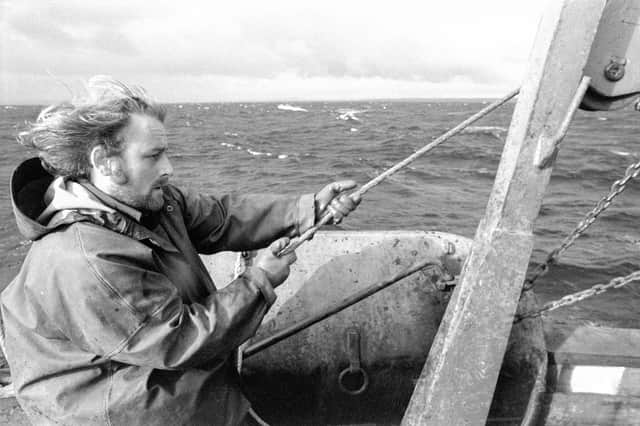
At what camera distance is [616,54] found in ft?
6.30

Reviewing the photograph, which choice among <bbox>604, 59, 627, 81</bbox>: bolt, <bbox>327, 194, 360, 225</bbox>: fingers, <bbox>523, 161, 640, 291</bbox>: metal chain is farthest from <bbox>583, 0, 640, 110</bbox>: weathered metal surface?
<bbox>327, 194, 360, 225</bbox>: fingers

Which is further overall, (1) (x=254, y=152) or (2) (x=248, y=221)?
(1) (x=254, y=152)

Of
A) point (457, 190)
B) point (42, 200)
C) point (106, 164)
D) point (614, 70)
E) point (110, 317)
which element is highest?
point (614, 70)

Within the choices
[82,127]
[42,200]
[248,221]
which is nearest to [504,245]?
[248,221]

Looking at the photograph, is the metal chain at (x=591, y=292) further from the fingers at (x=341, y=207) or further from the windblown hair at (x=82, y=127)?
the windblown hair at (x=82, y=127)

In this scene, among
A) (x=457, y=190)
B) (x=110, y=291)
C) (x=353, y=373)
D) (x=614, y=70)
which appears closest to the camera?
(x=110, y=291)

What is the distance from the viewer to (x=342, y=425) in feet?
10.6

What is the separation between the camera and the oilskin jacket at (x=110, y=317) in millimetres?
1701

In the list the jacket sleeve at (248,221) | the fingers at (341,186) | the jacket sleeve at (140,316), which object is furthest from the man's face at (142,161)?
the fingers at (341,186)

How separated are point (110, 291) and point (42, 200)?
55 centimetres

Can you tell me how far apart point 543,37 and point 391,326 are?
193cm

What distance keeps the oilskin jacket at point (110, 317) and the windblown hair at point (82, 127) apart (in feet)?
0.33

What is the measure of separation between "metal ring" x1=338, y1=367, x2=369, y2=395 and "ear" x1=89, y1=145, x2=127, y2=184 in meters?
1.81

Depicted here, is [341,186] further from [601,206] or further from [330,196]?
[601,206]
